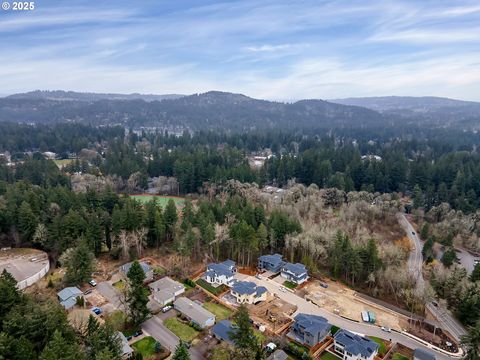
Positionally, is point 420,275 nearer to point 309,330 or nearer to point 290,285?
point 290,285

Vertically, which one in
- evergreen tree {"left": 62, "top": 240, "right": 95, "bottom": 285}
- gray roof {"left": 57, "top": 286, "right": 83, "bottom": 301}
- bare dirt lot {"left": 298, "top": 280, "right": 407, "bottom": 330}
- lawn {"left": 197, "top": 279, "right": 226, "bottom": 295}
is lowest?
bare dirt lot {"left": 298, "top": 280, "right": 407, "bottom": 330}

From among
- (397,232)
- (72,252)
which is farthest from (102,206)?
(397,232)

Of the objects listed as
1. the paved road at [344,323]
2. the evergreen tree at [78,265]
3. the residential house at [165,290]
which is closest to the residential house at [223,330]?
the residential house at [165,290]

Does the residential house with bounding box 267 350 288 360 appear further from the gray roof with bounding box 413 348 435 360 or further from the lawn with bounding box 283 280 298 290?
the lawn with bounding box 283 280 298 290

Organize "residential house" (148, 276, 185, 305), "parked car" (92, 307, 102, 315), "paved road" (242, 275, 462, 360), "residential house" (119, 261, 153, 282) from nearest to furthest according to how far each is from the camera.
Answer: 1. "paved road" (242, 275, 462, 360)
2. "parked car" (92, 307, 102, 315)
3. "residential house" (148, 276, 185, 305)
4. "residential house" (119, 261, 153, 282)

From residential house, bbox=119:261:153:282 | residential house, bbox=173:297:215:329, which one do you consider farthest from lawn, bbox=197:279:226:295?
residential house, bbox=119:261:153:282

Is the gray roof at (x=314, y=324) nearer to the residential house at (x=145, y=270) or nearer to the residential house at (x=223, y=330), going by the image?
the residential house at (x=223, y=330)
